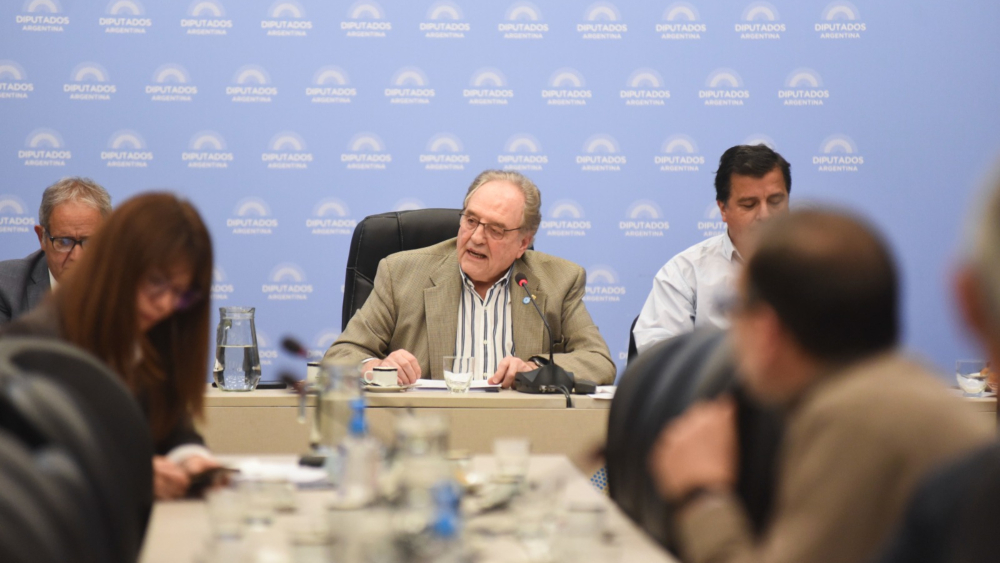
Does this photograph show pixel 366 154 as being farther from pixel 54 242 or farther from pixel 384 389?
pixel 384 389

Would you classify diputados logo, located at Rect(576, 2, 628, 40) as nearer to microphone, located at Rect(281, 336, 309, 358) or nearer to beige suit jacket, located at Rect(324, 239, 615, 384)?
beige suit jacket, located at Rect(324, 239, 615, 384)

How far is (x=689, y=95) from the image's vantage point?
186 inches

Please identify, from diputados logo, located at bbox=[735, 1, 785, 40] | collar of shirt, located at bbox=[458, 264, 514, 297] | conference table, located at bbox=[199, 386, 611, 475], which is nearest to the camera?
conference table, located at bbox=[199, 386, 611, 475]

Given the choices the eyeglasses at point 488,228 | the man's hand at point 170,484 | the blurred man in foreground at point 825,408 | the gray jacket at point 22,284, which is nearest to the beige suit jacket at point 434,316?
the eyeglasses at point 488,228

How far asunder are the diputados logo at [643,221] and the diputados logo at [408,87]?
111 cm

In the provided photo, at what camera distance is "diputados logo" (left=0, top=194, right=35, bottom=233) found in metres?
4.55

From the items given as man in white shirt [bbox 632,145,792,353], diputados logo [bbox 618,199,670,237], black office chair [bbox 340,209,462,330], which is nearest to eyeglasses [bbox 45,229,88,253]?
black office chair [bbox 340,209,462,330]

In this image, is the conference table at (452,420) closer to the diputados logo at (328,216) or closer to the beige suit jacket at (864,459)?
the beige suit jacket at (864,459)

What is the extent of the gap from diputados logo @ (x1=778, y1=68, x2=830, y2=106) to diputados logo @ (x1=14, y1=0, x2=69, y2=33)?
135 inches

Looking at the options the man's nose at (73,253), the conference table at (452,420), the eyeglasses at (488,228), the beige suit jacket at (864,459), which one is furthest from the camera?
the eyeglasses at (488,228)

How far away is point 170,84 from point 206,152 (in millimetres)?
354

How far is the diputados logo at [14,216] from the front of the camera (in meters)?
4.55

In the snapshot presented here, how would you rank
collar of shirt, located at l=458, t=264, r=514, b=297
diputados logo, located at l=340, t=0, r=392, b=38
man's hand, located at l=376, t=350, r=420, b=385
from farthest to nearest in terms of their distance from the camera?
1. diputados logo, located at l=340, t=0, r=392, b=38
2. collar of shirt, located at l=458, t=264, r=514, b=297
3. man's hand, located at l=376, t=350, r=420, b=385

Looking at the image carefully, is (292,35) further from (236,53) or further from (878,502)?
(878,502)
